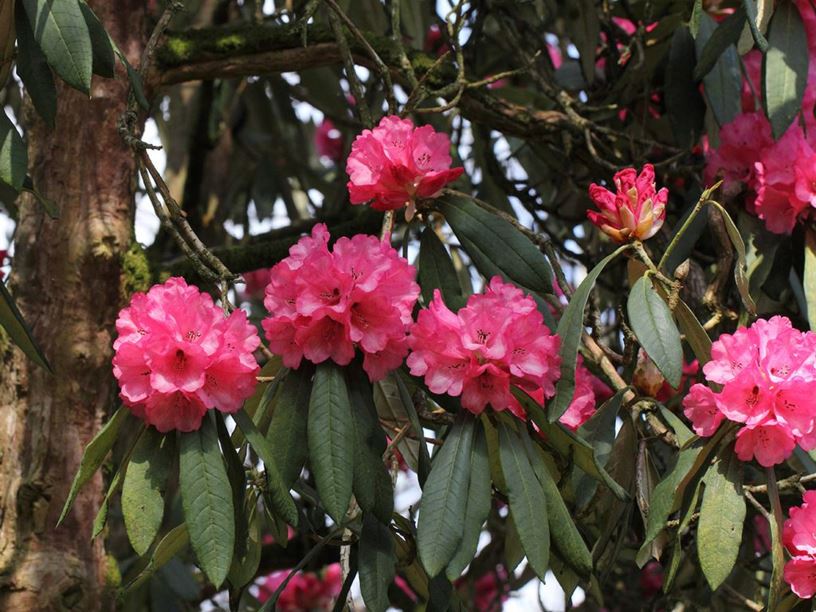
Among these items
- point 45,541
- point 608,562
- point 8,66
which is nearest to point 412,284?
point 608,562

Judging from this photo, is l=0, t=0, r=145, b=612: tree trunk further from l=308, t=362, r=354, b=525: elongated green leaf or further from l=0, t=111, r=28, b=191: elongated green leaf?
l=308, t=362, r=354, b=525: elongated green leaf

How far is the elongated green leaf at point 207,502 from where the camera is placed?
1101mm

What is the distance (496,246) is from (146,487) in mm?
451

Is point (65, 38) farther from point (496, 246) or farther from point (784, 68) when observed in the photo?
point (784, 68)

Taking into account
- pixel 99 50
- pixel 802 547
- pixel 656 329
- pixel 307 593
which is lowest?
pixel 307 593

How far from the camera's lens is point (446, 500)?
1.17m

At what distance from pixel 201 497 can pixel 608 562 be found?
1.69 ft

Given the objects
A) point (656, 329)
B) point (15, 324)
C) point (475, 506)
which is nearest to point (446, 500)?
point (475, 506)

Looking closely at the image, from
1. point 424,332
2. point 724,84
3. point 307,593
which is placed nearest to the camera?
point 424,332

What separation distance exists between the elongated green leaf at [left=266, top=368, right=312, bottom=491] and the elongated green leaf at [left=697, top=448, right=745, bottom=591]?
384 millimetres

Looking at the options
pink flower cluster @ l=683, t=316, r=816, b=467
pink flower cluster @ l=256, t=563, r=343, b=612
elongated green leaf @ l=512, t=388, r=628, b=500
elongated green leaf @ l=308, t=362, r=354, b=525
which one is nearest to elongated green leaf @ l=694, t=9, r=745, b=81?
pink flower cluster @ l=683, t=316, r=816, b=467

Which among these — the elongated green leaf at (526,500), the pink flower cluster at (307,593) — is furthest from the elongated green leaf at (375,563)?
the pink flower cluster at (307,593)

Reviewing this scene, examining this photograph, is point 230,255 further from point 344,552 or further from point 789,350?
point 789,350

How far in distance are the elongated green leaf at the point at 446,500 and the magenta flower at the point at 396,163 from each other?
0.26 meters
